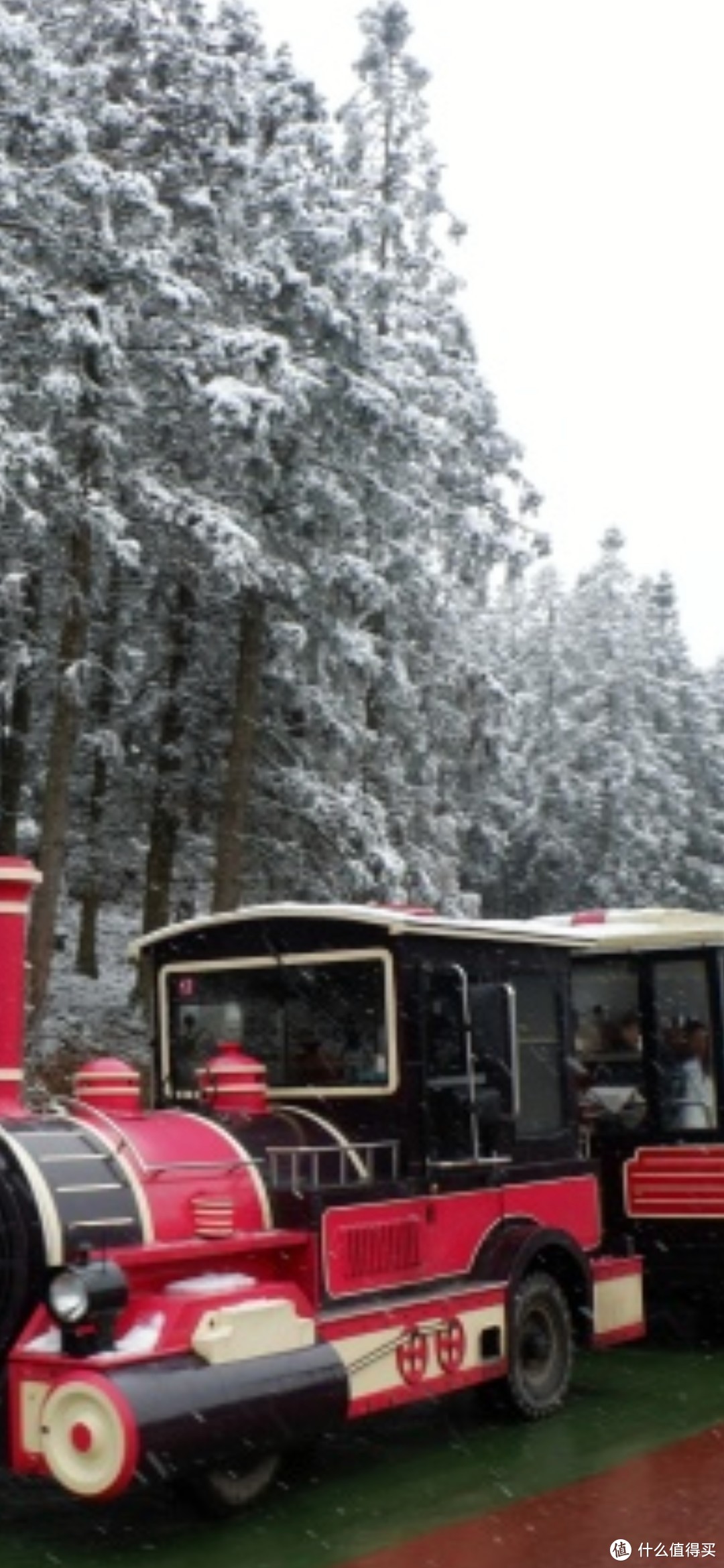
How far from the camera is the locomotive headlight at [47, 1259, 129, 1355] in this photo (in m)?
7.68

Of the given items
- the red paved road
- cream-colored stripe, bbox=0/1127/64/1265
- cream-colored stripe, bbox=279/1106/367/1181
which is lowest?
the red paved road

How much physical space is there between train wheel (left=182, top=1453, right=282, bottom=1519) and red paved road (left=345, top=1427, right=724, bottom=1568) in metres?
0.88

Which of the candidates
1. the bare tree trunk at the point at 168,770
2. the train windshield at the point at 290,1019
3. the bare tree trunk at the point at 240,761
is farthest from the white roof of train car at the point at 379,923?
the bare tree trunk at the point at 168,770

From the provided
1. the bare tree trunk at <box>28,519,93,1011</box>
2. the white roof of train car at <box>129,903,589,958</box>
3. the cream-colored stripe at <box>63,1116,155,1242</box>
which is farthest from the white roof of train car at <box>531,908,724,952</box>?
the bare tree trunk at <box>28,519,93,1011</box>

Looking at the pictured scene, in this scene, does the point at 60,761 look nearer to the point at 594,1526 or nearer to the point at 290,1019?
the point at 290,1019

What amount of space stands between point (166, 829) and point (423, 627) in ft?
14.4

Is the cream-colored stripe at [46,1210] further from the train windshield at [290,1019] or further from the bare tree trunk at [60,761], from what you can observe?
the bare tree trunk at [60,761]

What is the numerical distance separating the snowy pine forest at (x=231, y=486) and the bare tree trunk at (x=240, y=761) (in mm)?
47

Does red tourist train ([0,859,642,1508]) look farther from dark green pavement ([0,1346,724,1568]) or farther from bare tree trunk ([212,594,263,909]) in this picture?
bare tree trunk ([212,594,263,909])

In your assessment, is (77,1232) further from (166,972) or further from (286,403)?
(286,403)

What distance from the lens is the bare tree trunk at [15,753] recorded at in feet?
78.1

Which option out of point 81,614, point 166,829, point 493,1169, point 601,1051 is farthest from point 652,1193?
point 166,829

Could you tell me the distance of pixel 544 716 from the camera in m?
48.2

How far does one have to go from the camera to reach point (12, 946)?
8.39 m
